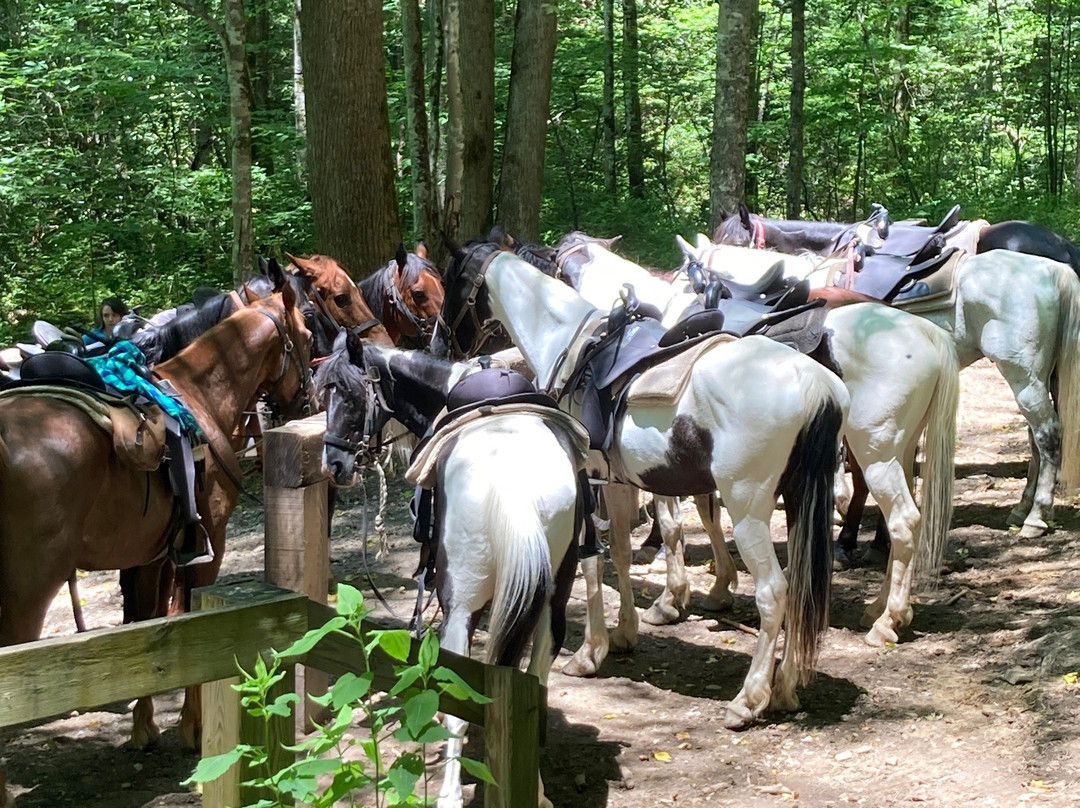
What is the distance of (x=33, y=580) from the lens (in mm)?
4145

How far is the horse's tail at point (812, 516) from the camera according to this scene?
196 inches

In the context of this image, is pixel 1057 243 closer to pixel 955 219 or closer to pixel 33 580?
pixel 955 219

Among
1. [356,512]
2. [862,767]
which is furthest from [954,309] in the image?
[356,512]

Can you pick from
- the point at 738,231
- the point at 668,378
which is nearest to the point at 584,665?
the point at 668,378

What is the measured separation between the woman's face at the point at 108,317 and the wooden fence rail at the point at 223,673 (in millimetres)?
5740

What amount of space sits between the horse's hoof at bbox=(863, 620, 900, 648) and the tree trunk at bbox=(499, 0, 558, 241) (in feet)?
25.2

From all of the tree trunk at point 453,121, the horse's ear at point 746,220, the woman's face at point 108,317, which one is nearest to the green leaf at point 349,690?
the woman's face at point 108,317

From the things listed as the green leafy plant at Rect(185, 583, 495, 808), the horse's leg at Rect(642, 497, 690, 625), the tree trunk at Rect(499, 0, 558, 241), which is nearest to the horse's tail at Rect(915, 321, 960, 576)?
the horse's leg at Rect(642, 497, 690, 625)

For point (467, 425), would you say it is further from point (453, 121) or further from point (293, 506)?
point (453, 121)

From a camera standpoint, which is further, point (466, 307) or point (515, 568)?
point (466, 307)

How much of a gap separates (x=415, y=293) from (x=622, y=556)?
2.94 metres

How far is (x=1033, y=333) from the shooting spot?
769 cm

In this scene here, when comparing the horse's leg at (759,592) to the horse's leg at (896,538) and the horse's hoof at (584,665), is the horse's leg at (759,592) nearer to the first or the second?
the horse's hoof at (584,665)

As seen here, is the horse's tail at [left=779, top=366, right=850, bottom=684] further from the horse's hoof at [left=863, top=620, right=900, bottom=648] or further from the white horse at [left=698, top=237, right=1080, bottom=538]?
the white horse at [left=698, top=237, right=1080, bottom=538]
